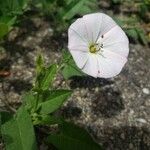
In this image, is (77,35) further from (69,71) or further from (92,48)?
(69,71)

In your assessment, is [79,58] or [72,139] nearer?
[79,58]

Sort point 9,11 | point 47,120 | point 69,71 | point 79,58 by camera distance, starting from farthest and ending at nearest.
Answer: point 9,11
point 69,71
point 47,120
point 79,58

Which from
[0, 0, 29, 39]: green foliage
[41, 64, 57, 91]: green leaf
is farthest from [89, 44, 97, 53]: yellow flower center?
[0, 0, 29, 39]: green foliage

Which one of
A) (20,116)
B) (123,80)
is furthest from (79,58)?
(123,80)

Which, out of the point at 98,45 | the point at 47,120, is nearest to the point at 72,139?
the point at 47,120

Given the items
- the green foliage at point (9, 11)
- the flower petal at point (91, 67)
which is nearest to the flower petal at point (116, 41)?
the flower petal at point (91, 67)

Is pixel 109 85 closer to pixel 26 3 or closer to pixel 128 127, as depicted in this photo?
pixel 128 127
